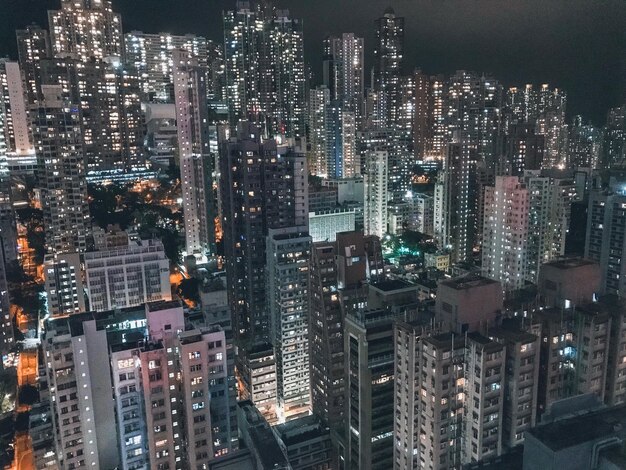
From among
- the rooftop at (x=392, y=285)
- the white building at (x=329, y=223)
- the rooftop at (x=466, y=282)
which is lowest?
the white building at (x=329, y=223)

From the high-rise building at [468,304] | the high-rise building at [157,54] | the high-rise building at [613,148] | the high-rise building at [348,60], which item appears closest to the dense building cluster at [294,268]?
the high-rise building at [468,304]

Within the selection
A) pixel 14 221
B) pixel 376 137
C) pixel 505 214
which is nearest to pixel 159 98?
pixel 376 137

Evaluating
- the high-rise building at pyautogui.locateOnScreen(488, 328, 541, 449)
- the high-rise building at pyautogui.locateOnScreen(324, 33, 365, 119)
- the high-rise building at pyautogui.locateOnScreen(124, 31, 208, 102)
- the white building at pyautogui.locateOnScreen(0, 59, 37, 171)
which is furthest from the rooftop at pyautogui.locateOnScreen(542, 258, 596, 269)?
the high-rise building at pyautogui.locateOnScreen(124, 31, 208, 102)

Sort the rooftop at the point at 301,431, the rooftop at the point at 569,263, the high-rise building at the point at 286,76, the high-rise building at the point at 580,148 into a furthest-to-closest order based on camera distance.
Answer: the high-rise building at the point at 286,76 < the high-rise building at the point at 580,148 < the rooftop at the point at 301,431 < the rooftop at the point at 569,263

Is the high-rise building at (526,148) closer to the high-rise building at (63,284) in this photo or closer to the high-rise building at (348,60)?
the high-rise building at (348,60)

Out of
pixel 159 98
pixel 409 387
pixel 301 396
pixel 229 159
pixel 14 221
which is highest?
pixel 159 98

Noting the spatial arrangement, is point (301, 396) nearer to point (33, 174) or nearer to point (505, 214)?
point (505, 214)

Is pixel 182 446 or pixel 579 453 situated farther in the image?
pixel 182 446
